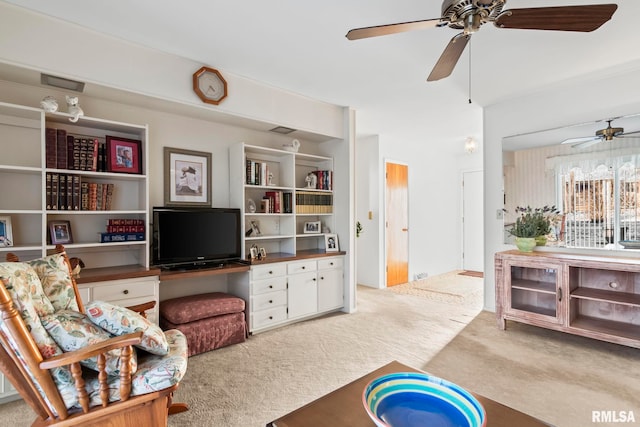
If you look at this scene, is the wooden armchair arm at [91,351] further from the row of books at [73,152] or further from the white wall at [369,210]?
the white wall at [369,210]

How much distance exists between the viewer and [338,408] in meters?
1.28

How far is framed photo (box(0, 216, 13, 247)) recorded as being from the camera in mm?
2154

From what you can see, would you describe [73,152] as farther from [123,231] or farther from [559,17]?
[559,17]

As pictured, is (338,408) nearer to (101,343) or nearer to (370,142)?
(101,343)

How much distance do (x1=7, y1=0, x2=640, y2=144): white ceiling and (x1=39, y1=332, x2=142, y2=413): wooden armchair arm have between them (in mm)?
1963

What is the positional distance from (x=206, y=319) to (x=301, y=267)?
1.14 m

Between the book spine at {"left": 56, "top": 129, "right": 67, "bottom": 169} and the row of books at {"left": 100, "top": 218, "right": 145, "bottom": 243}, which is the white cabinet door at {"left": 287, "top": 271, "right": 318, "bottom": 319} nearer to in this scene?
the row of books at {"left": 100, "top": 218, "right": 145, "bottom": 243}

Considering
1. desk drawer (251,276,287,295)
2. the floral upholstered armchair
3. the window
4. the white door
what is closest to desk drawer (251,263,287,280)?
desk drawer (251,276,287,295)

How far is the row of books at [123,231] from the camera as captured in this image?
2.54 metres

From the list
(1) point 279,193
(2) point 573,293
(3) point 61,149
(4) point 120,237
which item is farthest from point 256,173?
(2) point 573,293

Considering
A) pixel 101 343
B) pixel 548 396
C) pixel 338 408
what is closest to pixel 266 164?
pixel 101 343

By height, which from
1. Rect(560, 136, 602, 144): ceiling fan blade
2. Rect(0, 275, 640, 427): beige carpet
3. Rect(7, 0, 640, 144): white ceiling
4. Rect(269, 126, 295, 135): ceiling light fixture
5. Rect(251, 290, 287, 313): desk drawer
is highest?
Rect(7, 0, 640, 144): white ceiling

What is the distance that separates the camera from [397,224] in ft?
18.2

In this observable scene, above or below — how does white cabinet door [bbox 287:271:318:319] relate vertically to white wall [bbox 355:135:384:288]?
below
